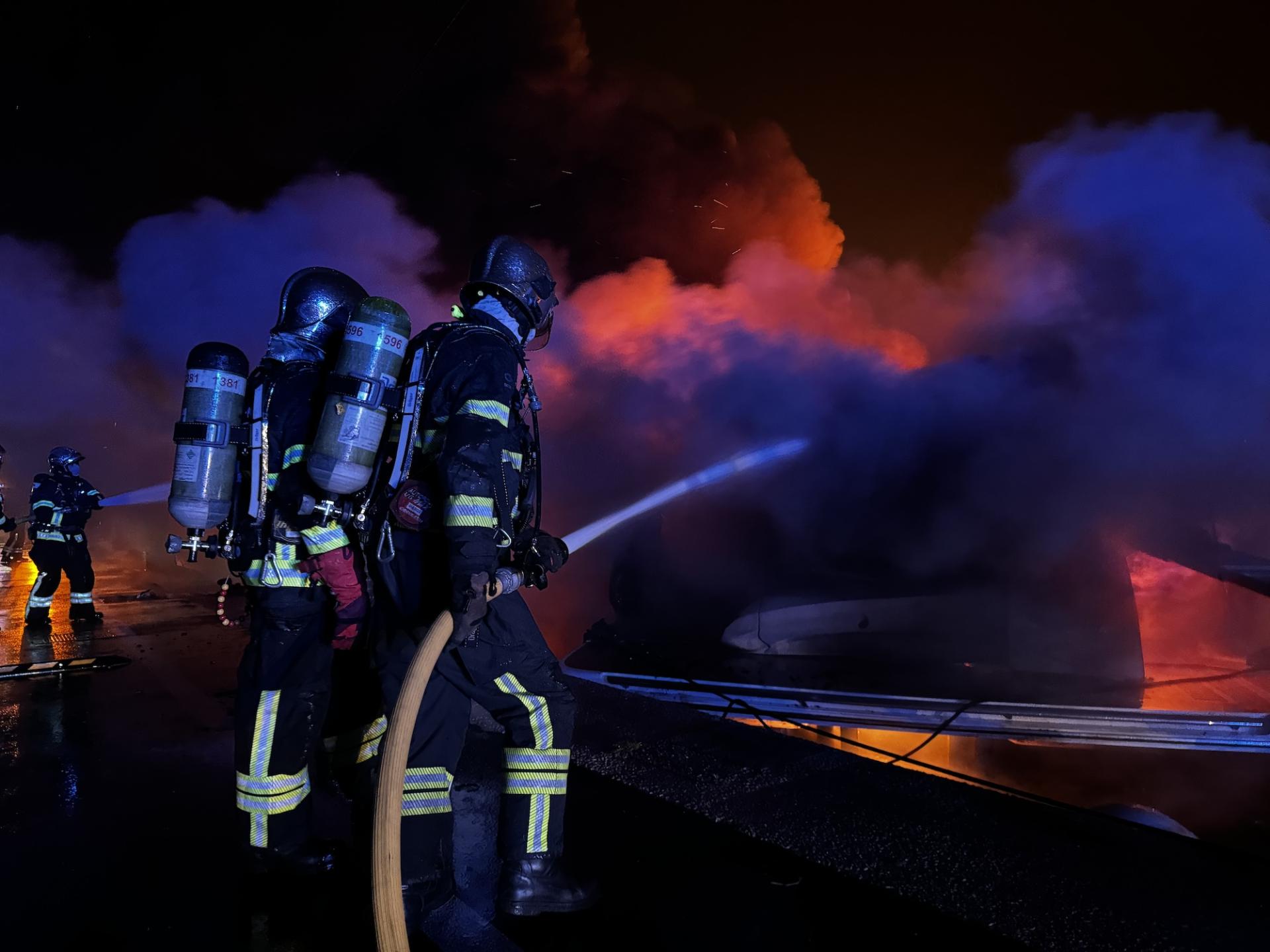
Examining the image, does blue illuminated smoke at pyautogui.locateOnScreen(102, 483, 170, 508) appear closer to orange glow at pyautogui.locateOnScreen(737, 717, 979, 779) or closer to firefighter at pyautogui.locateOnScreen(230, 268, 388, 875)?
firefighter at pyautogui.locateOnScreen(230, 268, 388, 875)

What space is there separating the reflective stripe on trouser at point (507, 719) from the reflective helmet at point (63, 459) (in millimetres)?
7592

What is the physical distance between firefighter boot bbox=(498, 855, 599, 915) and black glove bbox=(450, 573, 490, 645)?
82cm

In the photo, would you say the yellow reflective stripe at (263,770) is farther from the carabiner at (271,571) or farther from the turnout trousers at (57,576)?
the turnout trousers at (57,576)

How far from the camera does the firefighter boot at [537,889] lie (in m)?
2.18

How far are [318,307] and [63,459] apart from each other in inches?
268

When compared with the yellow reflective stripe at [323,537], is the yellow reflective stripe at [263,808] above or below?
below

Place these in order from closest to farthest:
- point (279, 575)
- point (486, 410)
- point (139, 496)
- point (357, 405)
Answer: point (486, 410), point (357, 405), point (279, 575), point (139, 496)

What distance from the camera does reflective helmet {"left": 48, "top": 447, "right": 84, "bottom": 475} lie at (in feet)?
24.6

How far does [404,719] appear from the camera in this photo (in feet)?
6.30

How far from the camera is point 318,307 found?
115 inches

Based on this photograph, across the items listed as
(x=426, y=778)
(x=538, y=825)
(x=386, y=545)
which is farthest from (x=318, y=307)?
(x=538, y=825)

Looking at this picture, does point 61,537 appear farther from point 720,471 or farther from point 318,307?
point 720,471

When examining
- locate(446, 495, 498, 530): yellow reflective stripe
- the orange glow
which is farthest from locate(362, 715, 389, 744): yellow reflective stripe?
the orange glow

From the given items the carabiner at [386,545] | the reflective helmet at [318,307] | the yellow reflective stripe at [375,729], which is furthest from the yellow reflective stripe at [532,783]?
the reflective helmet at [318,307]
